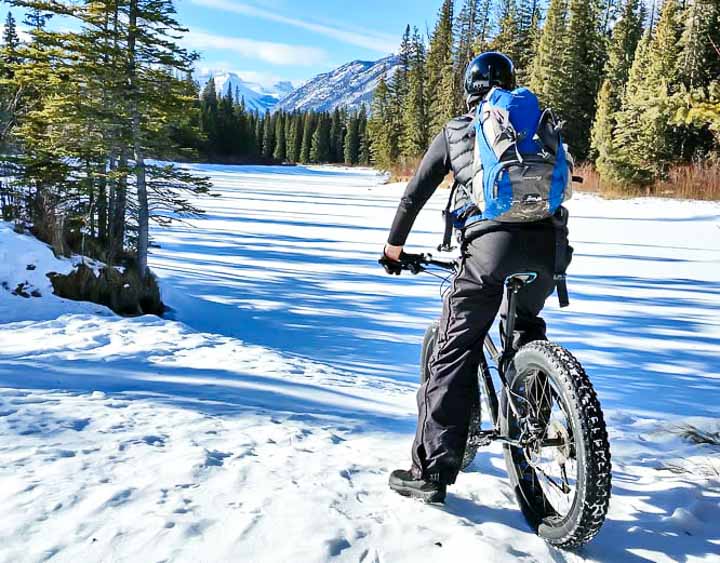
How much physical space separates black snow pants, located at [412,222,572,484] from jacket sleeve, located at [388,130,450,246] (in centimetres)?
33

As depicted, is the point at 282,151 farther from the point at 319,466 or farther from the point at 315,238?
the point at 319,466

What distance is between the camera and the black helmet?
2449 millimetres

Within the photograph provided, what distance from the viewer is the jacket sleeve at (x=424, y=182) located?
7.84ft

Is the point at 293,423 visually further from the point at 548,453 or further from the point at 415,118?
the point at 415,118

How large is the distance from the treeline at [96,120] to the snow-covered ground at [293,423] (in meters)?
1.77

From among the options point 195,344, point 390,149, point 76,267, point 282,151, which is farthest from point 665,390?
point 282,151

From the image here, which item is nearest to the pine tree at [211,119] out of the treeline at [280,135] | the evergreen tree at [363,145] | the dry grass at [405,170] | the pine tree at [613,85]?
the treeline at [280,135]

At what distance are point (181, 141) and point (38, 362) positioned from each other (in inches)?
427

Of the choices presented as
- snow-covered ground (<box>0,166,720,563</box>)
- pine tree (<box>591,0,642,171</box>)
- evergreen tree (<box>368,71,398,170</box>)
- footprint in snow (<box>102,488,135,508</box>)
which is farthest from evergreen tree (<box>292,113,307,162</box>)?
footprint in snow (<box>102,488,135,508</box>)

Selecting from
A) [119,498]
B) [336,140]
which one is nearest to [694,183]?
[119,498]

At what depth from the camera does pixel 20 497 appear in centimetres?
212

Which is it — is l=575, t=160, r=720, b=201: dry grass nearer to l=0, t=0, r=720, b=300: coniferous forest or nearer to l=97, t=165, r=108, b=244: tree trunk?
l=0, t=0, r=720, b=300: coniferous forest

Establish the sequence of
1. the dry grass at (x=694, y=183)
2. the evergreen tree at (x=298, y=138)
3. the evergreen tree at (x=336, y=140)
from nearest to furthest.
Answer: the dry grass at (x=694, y=183)
the evergreen tree at (x=336, y=140)
the evergreen tree at (x=298, y=138)

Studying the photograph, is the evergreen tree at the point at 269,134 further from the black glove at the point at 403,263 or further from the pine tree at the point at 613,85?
the black glove at the point at 403,263
